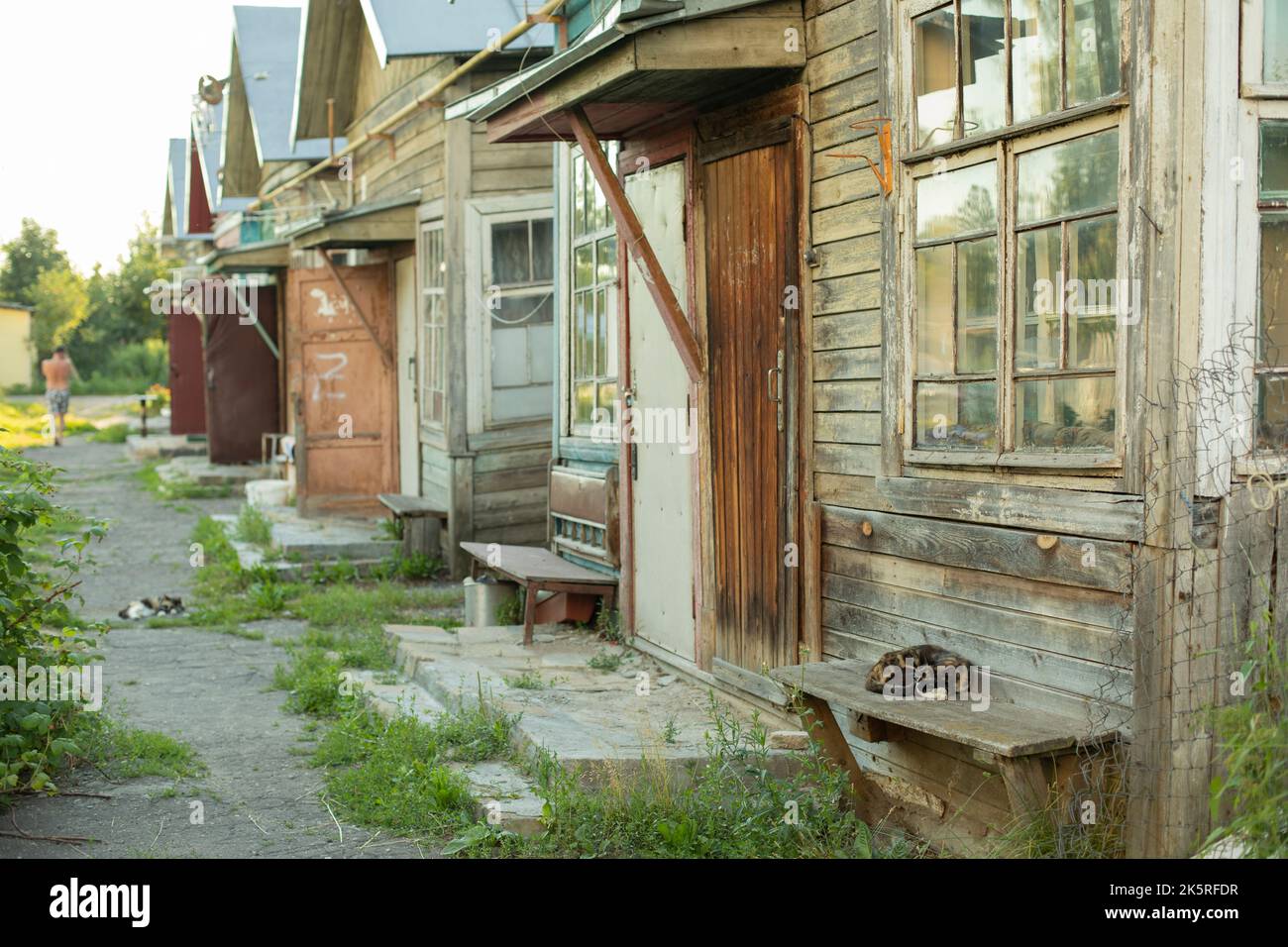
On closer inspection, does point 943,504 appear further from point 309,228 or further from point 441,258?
point 309,228

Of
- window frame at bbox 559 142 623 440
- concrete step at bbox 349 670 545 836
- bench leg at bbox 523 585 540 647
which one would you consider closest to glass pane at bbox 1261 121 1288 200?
concrete step at bbox 349 670 545 836

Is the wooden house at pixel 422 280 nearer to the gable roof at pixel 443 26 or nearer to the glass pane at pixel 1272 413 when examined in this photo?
the gable roof at pixel 443 26

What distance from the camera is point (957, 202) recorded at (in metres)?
4.94

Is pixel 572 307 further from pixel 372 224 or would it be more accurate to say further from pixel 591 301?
pixel 372 224

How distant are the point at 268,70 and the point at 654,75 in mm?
15136

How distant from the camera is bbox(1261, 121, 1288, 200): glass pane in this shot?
3979 millimetres

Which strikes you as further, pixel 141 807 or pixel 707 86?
pixel 707 86

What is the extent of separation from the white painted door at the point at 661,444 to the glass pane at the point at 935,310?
218 centimetres

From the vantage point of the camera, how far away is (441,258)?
39.3 ft

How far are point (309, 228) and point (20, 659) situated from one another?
7847 millimetres

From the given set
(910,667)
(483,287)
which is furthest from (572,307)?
(910,667)

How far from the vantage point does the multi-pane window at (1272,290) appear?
3980mm

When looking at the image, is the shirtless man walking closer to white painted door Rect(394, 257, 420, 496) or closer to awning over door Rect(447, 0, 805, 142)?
white painted door Rect(394, 257, 420, 496)
